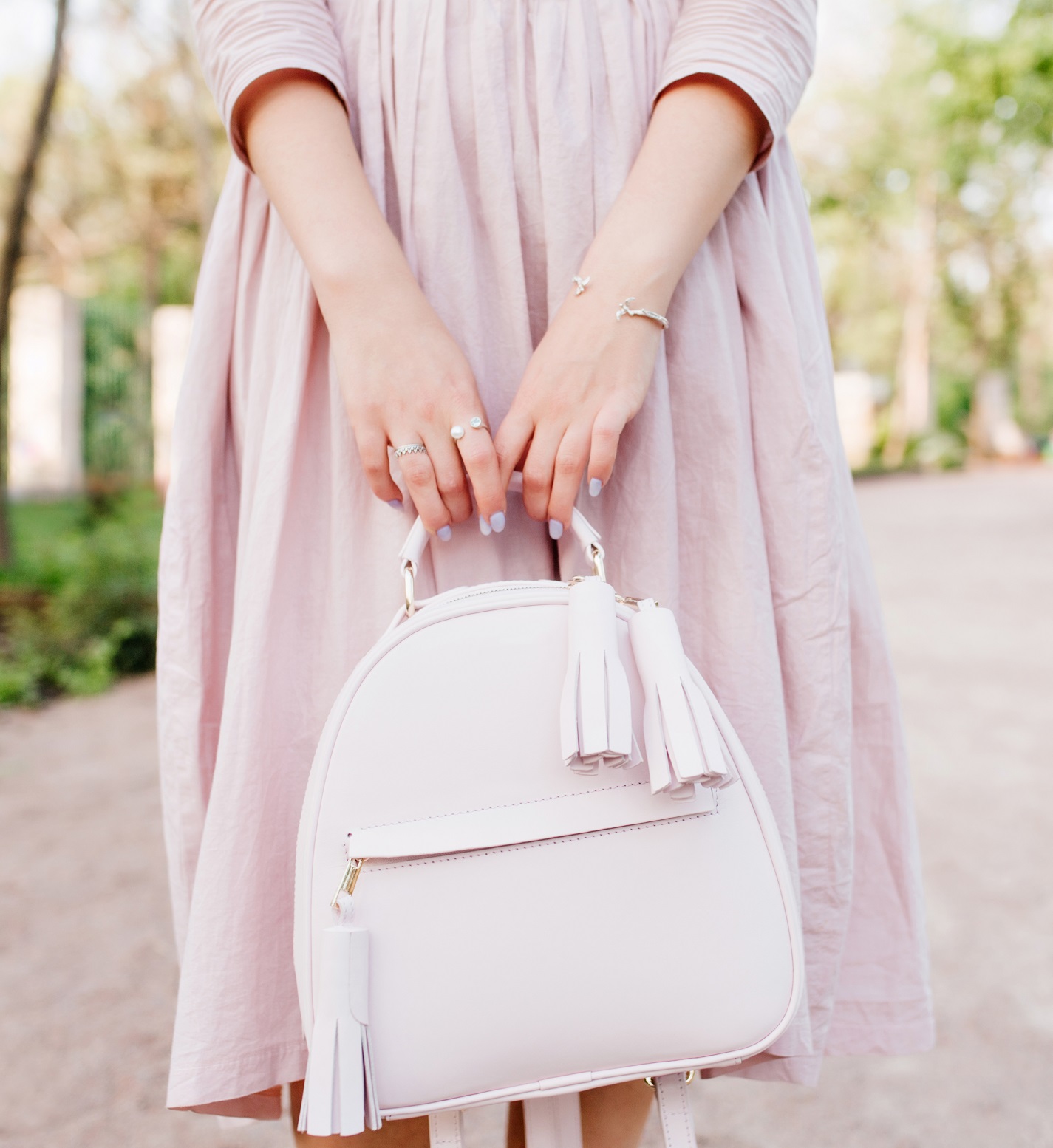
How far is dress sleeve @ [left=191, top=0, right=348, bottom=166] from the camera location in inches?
34.4

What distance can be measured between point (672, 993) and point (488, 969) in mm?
143

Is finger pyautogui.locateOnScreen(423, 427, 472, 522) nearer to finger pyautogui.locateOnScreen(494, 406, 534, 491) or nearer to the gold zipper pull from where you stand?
finger pyautogui.locateOnScreen(494, 406, 534, 491)

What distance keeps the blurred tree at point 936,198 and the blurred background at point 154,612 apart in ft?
0.19

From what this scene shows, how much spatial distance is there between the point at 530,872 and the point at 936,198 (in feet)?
67.4

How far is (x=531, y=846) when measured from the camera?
2.47ft

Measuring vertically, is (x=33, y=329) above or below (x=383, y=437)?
above

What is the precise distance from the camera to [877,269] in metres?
22.5

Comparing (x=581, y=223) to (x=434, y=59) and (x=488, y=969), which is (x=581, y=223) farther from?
(x=488, y=969)

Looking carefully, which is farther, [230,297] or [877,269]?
[877,269]

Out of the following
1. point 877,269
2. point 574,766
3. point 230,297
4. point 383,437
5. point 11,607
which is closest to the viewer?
point 574,766

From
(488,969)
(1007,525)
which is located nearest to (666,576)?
(488,969)

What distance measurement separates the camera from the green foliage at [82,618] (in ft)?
14.5

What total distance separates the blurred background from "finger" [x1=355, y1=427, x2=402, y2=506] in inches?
51.3

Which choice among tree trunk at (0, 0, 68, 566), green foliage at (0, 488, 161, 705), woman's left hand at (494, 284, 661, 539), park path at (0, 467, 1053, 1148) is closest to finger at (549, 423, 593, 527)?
woman's left hand at (494, 284, 661, 539)
